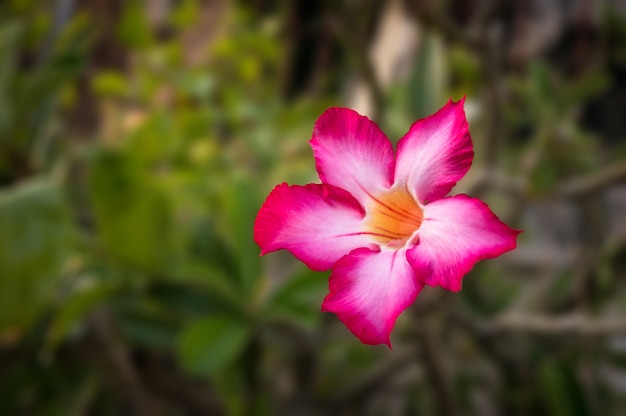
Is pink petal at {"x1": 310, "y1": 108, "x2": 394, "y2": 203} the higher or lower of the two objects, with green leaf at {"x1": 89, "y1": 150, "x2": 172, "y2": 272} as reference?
lower

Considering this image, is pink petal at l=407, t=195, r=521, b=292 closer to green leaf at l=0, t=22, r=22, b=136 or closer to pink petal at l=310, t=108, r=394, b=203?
pink petal at l=310, t=108, r=394, b=203

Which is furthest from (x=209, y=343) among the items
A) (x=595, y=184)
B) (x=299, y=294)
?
(x=595, y=184)

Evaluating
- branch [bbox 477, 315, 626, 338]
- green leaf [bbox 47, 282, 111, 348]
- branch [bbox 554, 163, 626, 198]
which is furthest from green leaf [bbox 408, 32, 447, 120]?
green leaf [bbox 47, 282, 111, 348]

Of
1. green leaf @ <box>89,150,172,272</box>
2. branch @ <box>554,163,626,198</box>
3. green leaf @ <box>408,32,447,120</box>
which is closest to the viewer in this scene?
branch @ <box>554,163,626,198</box>

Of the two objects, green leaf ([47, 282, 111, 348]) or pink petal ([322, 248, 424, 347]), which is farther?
green leaf ([47, 282, 111, 348])

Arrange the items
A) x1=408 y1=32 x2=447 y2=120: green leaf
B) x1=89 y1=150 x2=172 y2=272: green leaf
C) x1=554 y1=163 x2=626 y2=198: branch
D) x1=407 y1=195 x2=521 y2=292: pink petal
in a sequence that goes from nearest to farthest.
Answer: x1=407 y1=195 x2=521 y2=292: pink petal → x1=554 y1=163 x2=626 y2=198: branch → x1=89 y1=150 x2=172 y2=272: green leaf → x1=408 y1=32 x2=447 y2=120: green leaf

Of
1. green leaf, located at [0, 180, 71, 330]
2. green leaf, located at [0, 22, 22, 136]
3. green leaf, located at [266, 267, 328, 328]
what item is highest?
green leaf, located at [0, 22, 22, 136]
